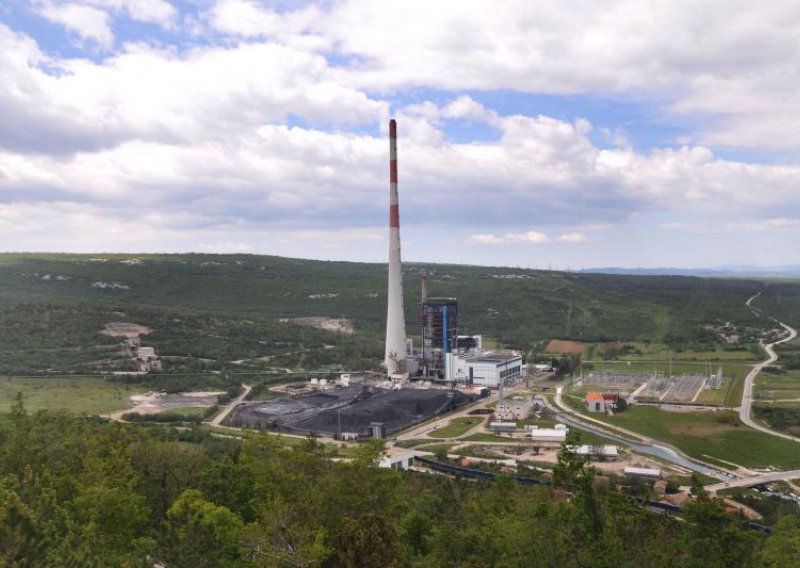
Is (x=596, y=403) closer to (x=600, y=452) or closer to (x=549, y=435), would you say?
(x=549, y=435)

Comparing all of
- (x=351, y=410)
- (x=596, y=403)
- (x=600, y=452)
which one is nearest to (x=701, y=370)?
(x=596, y=403)

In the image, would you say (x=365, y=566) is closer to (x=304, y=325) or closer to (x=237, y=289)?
(x=304, y=325)

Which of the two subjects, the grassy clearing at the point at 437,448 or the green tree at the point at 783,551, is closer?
the green tree at the point at 783,551

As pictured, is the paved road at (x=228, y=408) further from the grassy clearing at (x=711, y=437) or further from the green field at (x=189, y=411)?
the grassy clearing at (x=711, y=437)

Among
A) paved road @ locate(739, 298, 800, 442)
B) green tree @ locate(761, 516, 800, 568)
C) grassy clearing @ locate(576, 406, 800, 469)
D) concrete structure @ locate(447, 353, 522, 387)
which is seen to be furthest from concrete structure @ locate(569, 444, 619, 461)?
concrete structure @ locate(447, 353, 522, 387)

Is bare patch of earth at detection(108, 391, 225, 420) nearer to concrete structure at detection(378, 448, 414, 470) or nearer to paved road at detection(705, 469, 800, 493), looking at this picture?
concrete structure at detection(378, 448, 414, 470)

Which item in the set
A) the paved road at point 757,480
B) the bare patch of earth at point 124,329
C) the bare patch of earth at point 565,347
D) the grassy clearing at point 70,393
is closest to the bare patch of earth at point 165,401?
the grassy clearing at point 70,393
